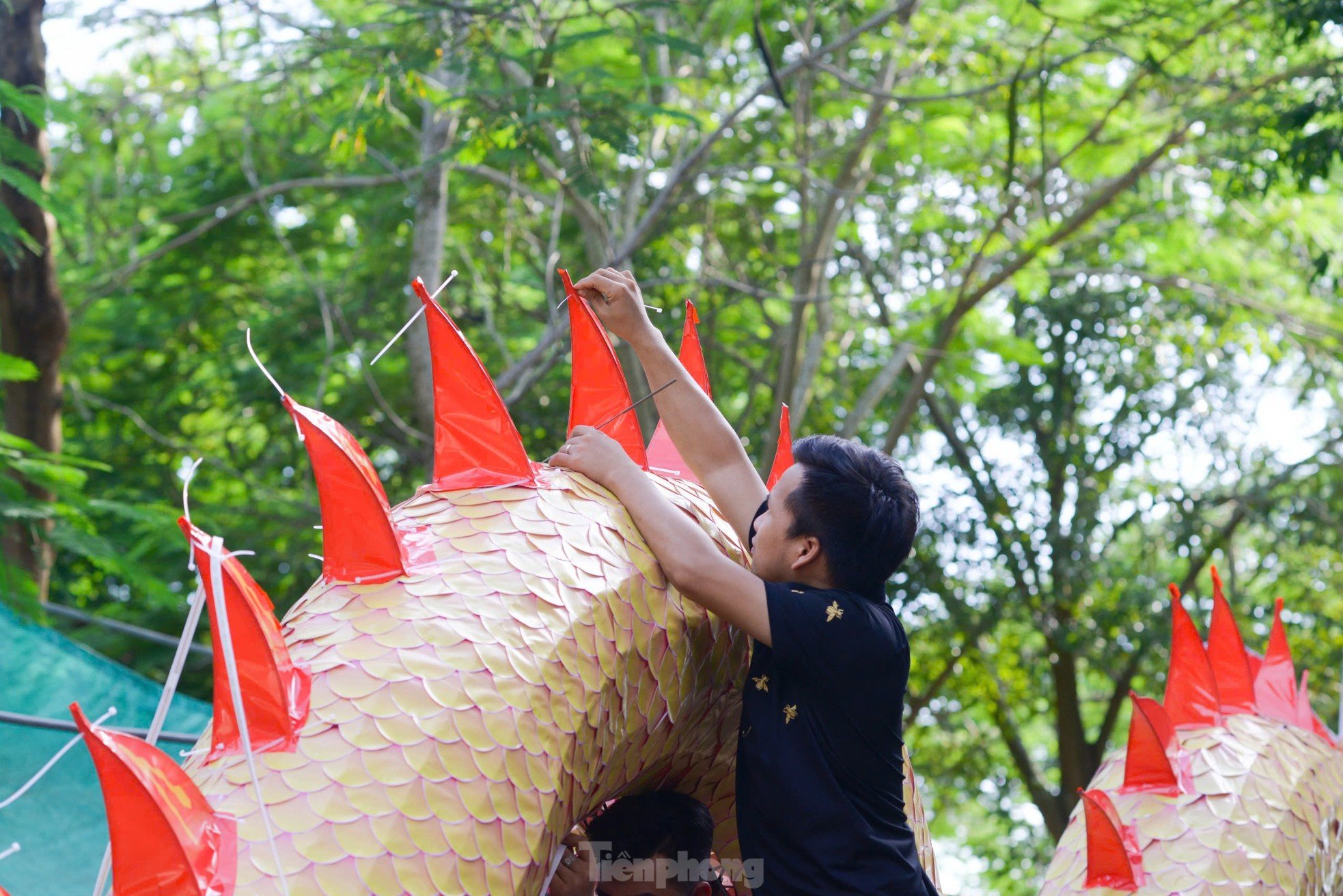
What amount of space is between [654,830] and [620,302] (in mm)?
776

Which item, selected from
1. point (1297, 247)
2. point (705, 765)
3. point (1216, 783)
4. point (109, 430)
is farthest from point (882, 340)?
point (705, 765)

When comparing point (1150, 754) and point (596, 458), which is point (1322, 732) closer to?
point (1150, 754)

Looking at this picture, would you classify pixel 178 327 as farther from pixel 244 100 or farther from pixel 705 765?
pixel 705 765

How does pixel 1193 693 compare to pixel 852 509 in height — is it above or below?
below

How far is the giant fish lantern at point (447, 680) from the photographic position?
1.24 meters

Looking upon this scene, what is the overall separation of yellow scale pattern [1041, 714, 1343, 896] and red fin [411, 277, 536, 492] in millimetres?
1334

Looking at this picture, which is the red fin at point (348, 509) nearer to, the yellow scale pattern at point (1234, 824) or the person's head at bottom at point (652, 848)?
the person's head at bottom at point (652, 848)

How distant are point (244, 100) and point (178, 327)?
4.53 feet

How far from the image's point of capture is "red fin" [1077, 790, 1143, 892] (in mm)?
2178

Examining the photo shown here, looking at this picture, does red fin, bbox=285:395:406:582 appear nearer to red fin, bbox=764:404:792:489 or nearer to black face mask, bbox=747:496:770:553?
black face mask, bbox=747:496:770:553

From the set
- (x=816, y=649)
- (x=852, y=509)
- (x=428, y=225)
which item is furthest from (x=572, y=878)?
(x=428, y=225)

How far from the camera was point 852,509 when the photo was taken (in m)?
1.73

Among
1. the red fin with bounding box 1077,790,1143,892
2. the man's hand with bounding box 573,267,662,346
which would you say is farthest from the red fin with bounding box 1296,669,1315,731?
the man's hand with bounding box 573,267,662,346

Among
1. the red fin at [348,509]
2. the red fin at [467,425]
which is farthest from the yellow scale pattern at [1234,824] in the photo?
the red fin at [348,509]
